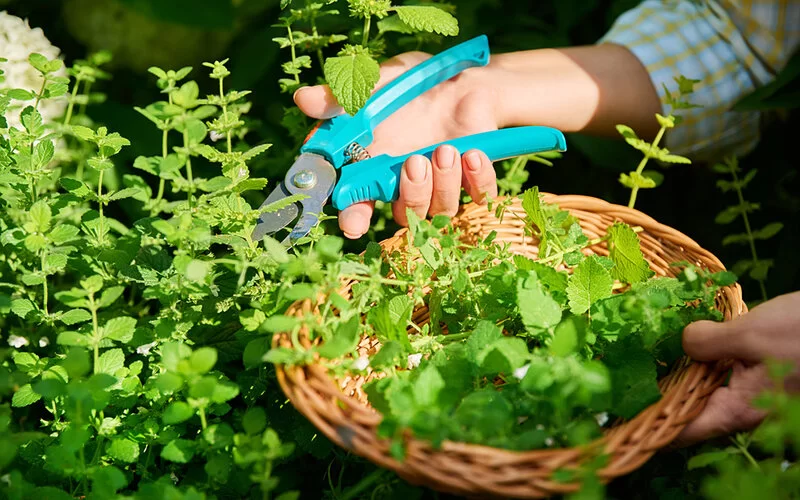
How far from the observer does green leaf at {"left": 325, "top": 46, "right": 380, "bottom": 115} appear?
0.91 meters

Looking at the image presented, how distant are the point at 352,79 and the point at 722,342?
50 cm

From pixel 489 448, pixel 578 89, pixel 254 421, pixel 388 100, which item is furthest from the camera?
pixel 578 89

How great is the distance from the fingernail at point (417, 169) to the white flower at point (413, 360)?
202 millimetres

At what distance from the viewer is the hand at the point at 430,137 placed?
36.0 inches

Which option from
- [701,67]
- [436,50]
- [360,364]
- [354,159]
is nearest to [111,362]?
[360,364]

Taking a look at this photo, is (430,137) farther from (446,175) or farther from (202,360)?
(202,360)

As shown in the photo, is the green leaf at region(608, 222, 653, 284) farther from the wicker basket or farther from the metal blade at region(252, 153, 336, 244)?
the metal blade at region(252, 153, 336, 244)

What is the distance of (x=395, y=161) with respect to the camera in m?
0.95

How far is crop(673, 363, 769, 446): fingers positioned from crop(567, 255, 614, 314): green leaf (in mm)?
163

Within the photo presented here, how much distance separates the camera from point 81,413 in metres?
0.69

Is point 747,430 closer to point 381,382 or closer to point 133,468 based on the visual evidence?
point 381,382

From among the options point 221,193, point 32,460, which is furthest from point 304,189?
point 32,460

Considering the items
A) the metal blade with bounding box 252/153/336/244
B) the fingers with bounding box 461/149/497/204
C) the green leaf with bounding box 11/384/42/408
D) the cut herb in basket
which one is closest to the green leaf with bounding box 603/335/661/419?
the cut herb in basket

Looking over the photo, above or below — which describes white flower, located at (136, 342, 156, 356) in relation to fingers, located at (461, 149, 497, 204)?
below
